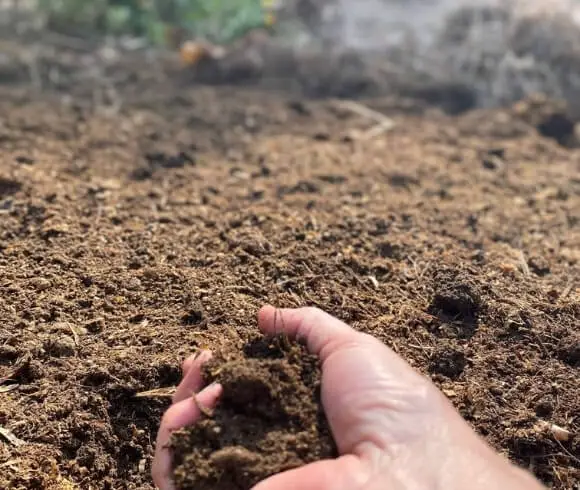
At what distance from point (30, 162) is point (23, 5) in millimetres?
3655

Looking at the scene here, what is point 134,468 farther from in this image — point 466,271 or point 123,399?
point 466,271

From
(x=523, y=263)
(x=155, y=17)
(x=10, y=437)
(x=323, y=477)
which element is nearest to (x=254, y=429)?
(x=323, y=477)

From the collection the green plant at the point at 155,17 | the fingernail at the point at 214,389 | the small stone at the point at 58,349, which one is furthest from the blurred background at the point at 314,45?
the fingernail at the point at 214,389

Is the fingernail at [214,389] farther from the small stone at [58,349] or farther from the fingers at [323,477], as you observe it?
the small stone at [58,349]

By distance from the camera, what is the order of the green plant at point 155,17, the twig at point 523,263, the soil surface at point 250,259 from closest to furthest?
the soil surface at point 250,259, the twig at point 523,263, the green plant at point 155,17

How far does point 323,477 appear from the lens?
169 centimetres

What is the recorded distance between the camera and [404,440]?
1781 mm

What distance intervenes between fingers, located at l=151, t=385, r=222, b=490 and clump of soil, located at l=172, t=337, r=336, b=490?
1.3 inches

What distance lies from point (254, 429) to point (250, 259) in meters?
1.08

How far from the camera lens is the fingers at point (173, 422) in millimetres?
1861

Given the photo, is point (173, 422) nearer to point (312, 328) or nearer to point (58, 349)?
point (312, 328)

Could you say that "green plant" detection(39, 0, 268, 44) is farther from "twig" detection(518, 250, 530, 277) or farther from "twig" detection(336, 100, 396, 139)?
"twig" detection(518, 250, 530, 277)

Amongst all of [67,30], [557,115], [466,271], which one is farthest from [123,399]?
[67,30]

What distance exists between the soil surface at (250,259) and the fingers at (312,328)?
13cm
